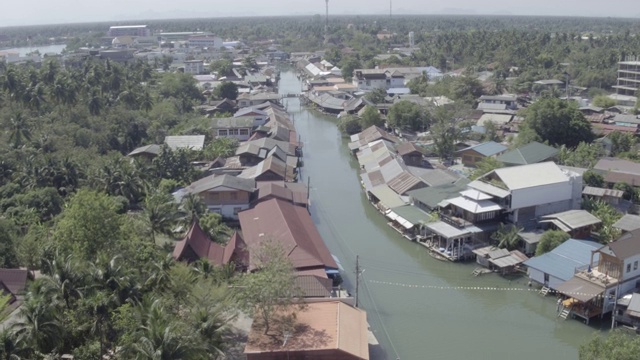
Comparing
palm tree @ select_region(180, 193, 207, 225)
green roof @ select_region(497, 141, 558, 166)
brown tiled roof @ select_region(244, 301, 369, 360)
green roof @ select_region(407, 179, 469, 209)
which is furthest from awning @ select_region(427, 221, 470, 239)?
palm tree @ select_region(180, 193, 207, 225)

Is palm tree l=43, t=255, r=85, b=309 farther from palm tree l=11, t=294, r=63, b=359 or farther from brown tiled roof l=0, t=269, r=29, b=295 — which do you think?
brown tiled roof l=0, t=269, r=29, b=295

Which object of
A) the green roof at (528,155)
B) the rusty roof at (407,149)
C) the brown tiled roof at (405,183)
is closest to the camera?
the brown tiled roof at (405,183)

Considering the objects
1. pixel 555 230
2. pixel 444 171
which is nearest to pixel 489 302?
pixel 555 230

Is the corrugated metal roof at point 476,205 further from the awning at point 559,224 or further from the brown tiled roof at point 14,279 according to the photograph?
the brown tiled roof at point 14,279

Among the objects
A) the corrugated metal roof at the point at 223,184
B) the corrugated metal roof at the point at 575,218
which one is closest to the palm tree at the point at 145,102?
the corrugated metal roof at the point at 223,184

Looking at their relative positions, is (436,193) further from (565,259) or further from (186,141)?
(186,141)

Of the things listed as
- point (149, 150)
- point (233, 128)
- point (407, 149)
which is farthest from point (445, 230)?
point (233, 128)
